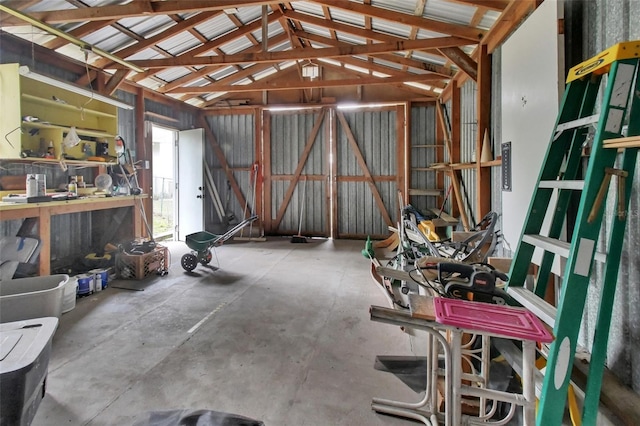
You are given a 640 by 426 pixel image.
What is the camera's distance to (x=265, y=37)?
4.59 meters

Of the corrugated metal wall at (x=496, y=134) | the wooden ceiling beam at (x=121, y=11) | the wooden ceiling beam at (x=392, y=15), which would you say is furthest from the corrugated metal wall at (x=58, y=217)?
the corrugated metal wall at (x=496, y=134)

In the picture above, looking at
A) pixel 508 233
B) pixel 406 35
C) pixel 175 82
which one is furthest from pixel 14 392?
pixel 175 82

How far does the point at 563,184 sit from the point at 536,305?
22.7 inches

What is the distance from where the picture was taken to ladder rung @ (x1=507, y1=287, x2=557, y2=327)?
1357 mm

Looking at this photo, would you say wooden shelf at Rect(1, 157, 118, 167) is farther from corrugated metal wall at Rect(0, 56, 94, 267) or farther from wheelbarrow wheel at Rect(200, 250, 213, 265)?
wheelbarrow wheel at Rect(200, 250, 213, 265)

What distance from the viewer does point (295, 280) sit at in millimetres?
4309

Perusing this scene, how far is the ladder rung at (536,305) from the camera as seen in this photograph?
1357 mm

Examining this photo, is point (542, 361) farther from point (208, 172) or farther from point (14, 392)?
point (208, 172)

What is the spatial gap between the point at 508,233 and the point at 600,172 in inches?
74.2

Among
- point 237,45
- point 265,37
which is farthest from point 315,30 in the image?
point 265,37

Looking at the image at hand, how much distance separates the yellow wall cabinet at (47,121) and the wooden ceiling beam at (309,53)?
86 centimetres

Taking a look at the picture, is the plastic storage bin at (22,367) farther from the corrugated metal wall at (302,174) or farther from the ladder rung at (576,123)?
the corrugated metal wall at (302,174)

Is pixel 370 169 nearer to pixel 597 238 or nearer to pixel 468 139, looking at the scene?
pixel 468 139

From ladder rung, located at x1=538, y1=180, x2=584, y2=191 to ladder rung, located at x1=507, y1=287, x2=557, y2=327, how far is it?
0.54 m
